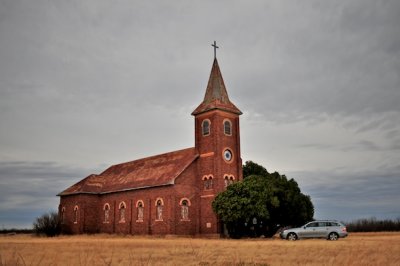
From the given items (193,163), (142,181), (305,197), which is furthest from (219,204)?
(305,197)

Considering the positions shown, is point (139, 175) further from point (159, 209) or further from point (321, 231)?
point (321, 231)

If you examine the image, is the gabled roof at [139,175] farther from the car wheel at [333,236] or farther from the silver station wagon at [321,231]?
the car wheel at [333,236]

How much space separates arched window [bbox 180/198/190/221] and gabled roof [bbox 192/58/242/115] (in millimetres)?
10771

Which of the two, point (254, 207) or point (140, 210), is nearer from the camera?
point (254, 207)

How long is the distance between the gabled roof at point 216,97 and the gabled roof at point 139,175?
18.4 feet

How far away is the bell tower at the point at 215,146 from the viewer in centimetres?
4712

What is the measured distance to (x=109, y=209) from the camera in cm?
5659

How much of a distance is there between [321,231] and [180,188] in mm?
17215

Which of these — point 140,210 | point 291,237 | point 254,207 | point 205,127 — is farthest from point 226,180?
point 291,237

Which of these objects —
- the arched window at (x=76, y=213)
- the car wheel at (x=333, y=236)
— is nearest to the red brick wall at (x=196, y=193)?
the arched window at (x=76, y=213)

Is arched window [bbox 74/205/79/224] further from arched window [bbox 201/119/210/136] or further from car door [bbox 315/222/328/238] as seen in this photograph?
car door [bbox 315/222/328/238]

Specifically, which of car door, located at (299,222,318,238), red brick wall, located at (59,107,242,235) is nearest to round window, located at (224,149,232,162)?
red brick wall, located at (59,107,242,235)

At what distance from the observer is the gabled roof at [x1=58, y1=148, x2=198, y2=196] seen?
162 feet

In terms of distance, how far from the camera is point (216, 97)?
51.2 m
